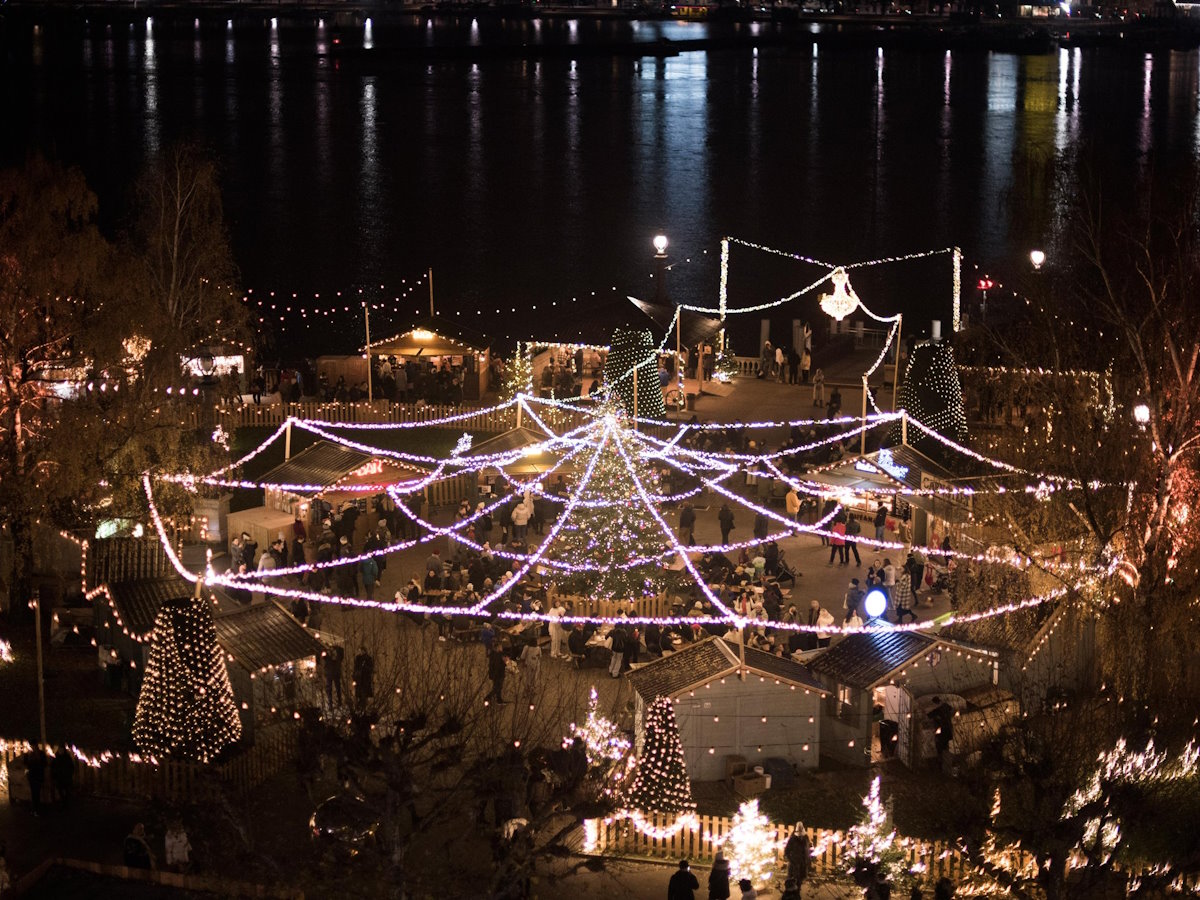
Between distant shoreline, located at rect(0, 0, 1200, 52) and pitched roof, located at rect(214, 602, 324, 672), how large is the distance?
13247 cm

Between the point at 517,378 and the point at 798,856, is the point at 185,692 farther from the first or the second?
the point at 517,378

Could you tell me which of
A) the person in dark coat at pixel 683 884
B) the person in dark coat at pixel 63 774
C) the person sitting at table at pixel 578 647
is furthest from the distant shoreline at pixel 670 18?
the person in dark coat at pixel 683 884

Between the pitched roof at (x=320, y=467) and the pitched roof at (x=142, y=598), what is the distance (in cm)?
517

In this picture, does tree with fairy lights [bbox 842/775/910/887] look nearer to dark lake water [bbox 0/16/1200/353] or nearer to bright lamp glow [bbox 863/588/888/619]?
bright lamp glow [bbox 863/588/888/619]

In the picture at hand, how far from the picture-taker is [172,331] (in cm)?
2627

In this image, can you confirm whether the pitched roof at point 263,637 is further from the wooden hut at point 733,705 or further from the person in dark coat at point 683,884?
the person in dark coat at point 683,884

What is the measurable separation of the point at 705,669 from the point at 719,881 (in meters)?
3.63

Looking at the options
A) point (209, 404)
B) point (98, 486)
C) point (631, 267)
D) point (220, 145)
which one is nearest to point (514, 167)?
point (220, 145)

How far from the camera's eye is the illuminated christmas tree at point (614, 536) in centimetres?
2227

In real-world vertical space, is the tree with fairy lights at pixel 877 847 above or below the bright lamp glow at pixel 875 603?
below

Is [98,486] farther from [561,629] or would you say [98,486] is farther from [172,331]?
[561,629]

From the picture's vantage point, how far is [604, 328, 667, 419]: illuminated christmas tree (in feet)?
104

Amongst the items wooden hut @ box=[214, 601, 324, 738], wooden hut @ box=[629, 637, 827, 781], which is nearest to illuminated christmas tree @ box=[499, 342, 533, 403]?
wooden hut @ box=[214, 601, 324, 738]

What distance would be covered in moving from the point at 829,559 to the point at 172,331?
11.1 metres
